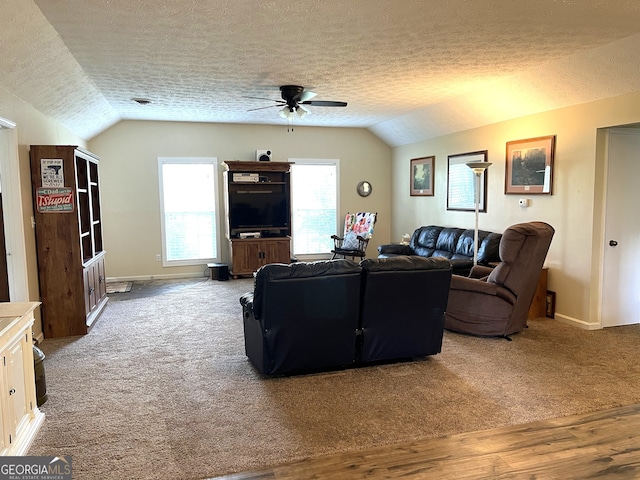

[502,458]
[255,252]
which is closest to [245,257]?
[255,252]

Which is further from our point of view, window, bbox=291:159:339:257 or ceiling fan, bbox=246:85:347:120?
window, bbox=291:159:339:257

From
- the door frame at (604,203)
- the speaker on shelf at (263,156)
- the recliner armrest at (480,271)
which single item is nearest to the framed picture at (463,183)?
the recliner armrest at (480,271)

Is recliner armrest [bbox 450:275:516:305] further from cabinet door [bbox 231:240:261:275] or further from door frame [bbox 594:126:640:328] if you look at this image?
cabinet door [bbox 231:240:261:275]

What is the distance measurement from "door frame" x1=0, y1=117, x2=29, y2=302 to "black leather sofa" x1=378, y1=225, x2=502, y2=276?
167 inches

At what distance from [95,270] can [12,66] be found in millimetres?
2534

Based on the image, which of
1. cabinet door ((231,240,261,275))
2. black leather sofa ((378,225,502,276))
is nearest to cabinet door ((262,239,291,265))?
cabinet door ((231,240,261,275))

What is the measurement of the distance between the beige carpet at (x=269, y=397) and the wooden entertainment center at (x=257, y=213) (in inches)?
123

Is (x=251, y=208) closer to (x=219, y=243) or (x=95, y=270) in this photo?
(x=219, y=243)

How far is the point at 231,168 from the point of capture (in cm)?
774

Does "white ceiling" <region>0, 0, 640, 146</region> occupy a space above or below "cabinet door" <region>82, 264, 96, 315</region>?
above

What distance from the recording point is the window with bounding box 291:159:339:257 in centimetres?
867

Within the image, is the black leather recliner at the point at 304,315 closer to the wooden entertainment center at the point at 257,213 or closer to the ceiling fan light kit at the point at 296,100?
the ceiling fan light kit at the point at 296,100

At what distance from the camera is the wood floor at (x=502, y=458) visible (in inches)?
92.3

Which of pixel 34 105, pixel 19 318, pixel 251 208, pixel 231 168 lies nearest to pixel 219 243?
pixel 251 208
